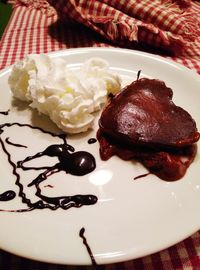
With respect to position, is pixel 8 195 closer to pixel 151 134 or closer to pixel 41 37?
pixel 151 134

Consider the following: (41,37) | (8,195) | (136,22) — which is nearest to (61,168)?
(8,195)

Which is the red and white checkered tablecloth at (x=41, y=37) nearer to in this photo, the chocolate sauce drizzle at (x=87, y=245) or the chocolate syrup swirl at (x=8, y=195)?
the chocolate syrup swirl at (x=8, y=195)

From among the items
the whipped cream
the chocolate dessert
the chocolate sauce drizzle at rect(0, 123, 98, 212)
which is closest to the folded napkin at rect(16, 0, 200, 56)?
the whipped cream

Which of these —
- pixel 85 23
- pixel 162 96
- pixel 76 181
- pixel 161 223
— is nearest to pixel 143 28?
pixel 85 23

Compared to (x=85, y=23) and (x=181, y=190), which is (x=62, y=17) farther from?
(x=181, y=190)

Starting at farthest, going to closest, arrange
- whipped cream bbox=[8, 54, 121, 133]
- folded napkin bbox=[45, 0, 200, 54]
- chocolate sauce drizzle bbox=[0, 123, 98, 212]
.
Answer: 1. folded napkin bbox=[45, 0, 200, 54]
2. whipped cream bbox=[8, 54, 121, 133]
3. chocolate sauce drizzle bbox=[0, 123, 98, 212]

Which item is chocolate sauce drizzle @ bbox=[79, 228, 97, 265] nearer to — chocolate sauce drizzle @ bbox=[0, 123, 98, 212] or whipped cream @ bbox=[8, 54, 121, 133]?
chocolate sauce drizzle @ bbox=[0, 123, 98, 212]

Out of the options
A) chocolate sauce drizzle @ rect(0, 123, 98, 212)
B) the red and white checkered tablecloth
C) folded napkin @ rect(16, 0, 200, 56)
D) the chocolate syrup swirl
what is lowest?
the red and white checkered tablecloth
